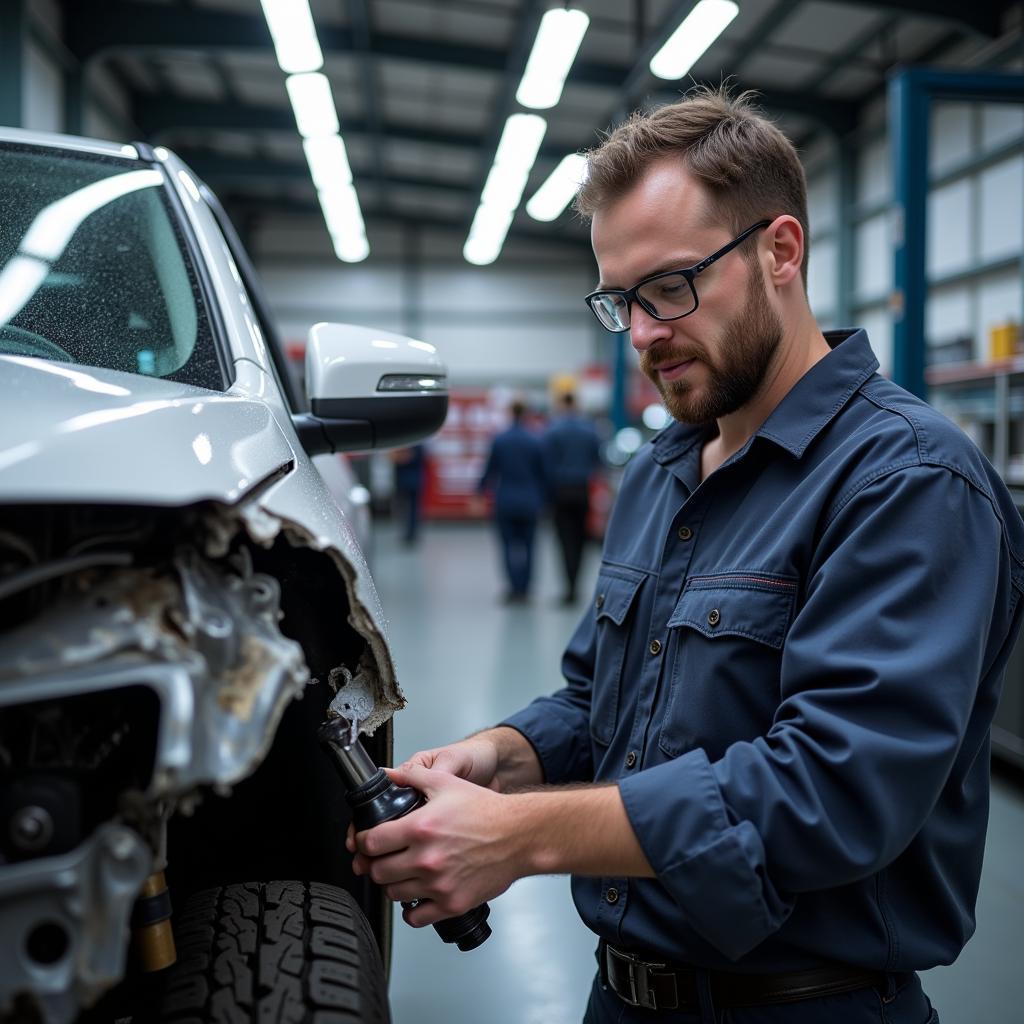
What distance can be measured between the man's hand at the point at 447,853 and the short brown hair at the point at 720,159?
30.5 inches

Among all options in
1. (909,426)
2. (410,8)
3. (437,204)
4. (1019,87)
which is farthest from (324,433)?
(437,204)

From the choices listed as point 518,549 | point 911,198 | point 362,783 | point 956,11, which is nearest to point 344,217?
point 518,549

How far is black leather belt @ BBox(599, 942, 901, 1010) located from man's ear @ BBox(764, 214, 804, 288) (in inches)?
32.7

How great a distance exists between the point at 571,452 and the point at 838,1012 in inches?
262

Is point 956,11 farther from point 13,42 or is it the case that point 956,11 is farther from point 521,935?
point 521,935

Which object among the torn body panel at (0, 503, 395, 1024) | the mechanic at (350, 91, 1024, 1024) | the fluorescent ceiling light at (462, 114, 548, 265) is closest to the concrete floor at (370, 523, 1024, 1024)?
the mechanic at (350, 91, 1024, 1024)

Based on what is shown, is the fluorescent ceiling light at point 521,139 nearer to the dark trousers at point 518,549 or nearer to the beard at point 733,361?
the dark trousers at point 518,549

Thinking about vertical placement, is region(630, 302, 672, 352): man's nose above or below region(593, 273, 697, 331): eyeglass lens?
below

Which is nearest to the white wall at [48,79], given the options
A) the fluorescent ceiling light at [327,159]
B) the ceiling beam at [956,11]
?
the fluorescent ceiling light at [327,159]

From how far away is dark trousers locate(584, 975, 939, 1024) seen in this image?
1.06 metres

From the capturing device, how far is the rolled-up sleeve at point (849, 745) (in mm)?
902

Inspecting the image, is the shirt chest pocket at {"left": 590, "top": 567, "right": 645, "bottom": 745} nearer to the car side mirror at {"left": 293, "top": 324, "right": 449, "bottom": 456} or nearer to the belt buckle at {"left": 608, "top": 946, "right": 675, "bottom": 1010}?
the belt buckle at {"left": 608, "top": 946, "right": 675, "bottom": 1010}

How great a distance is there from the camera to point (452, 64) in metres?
9.15

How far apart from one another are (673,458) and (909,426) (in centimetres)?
43
